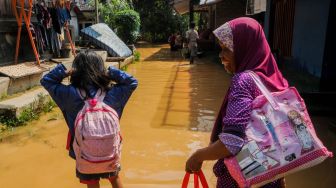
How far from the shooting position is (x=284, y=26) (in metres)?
9.86

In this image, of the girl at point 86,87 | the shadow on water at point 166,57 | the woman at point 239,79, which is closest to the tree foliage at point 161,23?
the shadow on water at point 166,57

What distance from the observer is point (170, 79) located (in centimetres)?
1109

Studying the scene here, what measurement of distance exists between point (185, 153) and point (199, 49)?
13.7 meters

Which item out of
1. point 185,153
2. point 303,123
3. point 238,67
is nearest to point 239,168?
point 303,123

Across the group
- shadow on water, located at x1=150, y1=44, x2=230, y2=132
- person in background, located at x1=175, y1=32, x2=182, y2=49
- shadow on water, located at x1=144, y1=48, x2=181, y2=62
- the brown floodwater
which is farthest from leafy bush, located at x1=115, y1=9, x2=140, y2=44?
the brown floodwater

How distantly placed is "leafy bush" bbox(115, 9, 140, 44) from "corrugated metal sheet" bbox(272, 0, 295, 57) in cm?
1003

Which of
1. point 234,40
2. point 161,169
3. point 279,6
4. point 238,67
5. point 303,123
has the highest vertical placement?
point 279,6

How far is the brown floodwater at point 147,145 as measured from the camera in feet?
13.5

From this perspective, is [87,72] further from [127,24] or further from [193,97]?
[127,24]

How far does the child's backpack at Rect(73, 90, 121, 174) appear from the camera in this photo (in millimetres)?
2555

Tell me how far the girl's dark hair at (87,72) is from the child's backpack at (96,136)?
68 mm

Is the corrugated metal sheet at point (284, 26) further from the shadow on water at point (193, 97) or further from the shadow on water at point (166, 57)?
the shadow on water at point (166, 57)

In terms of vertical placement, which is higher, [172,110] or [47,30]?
[47,30]

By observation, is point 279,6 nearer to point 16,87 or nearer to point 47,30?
point 47,30
